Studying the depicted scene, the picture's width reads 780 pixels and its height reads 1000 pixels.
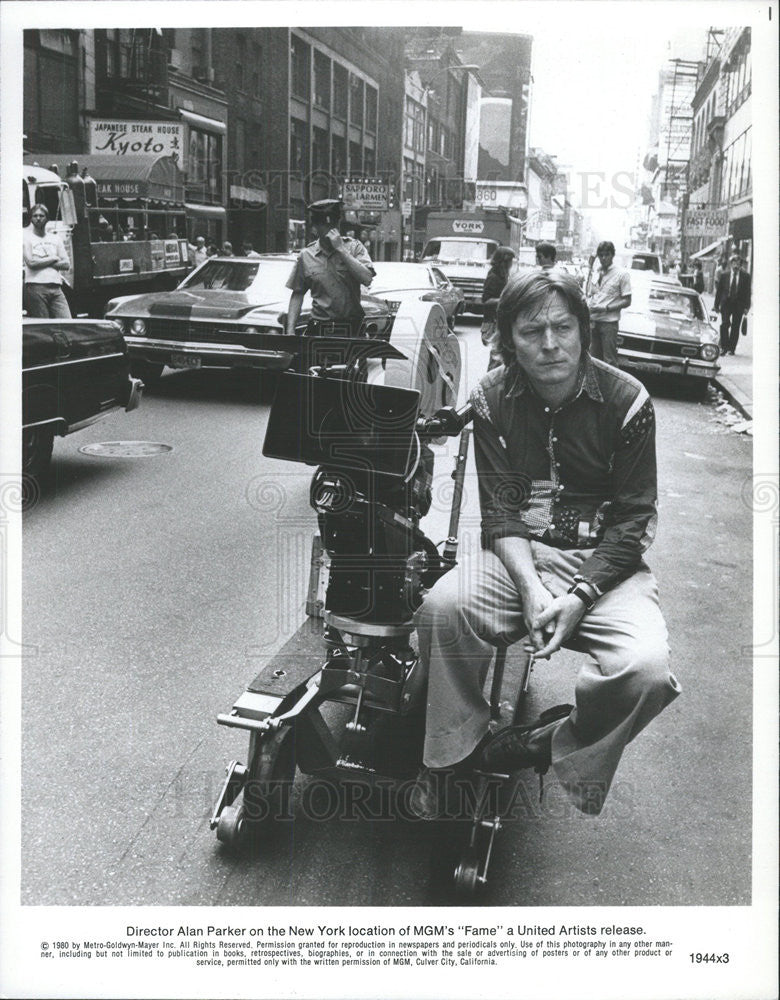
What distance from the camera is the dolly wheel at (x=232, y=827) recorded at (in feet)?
→ 8.12

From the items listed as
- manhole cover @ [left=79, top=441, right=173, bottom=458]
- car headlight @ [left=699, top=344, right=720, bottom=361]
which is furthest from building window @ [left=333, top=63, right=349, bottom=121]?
car headlight @ [left=699, top=344, right=720, bottom=361]

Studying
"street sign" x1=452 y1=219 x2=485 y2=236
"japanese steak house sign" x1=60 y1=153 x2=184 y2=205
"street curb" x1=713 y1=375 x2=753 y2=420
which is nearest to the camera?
"street curb" x1=713 y1=375 x2=753 y2=420

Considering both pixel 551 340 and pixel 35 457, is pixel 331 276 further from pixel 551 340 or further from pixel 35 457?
pixel 551 340

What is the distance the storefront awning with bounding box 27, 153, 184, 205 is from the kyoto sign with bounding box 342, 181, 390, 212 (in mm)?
4088

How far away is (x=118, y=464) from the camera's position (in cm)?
695

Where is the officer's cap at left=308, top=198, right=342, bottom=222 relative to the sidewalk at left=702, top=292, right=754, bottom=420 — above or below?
above

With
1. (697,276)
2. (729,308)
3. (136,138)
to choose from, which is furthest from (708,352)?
(136,138)

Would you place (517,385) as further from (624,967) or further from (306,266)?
(306,266)

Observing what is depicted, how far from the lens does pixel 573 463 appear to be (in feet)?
8.48

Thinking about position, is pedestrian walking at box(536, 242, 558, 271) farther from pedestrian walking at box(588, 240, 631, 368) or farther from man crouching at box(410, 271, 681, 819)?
man crouching at box(410, 271, 681, 819)

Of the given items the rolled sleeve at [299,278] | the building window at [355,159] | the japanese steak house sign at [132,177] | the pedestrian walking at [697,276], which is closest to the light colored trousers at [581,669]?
the rolled sleeve at [299,278]

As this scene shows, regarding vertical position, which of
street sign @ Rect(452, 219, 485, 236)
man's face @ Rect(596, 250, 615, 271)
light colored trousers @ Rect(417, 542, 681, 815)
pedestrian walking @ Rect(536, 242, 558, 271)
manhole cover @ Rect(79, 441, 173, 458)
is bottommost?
light colored trousers @ Rect(417, 542, 681, 815)

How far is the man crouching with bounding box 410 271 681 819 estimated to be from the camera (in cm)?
226

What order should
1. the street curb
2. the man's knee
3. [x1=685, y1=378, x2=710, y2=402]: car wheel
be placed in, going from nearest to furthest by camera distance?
the man's knee < the street curb < [x1=685, y1=378, x2=710, y2=402]: car wheel
